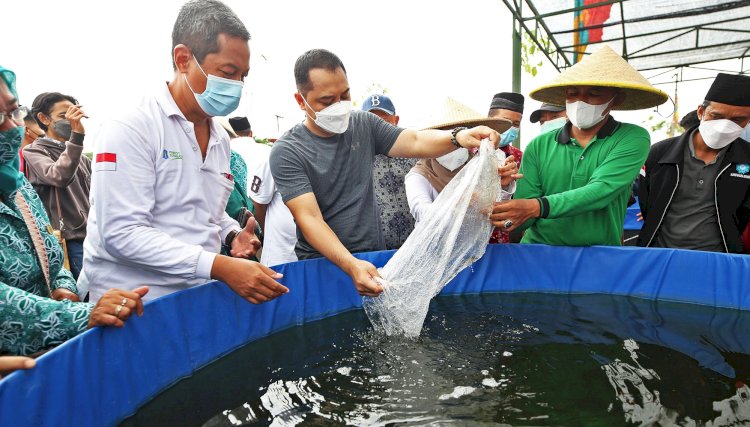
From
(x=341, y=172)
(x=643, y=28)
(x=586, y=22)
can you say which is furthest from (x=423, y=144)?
(x=643, y=28)

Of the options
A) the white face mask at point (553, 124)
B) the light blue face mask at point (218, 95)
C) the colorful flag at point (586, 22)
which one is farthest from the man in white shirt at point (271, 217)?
the colorful flag at point (586, 22)

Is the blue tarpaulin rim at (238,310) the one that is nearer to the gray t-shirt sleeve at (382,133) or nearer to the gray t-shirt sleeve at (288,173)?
the gray t-shirt sleeve at (288,173)

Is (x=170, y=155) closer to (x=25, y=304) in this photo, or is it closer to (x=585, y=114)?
(x=25, y=304)

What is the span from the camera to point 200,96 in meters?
1.44

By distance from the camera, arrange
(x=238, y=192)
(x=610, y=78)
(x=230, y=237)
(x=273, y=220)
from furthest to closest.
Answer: (x=238, y=192) < (x=273, y=220) < (x=610, y=78) < (x=230, y=237)

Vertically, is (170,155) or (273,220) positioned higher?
(170,155)

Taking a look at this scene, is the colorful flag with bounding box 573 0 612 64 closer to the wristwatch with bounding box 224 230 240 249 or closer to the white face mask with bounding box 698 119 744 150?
the white face mask with bounding box 698 119 744 150

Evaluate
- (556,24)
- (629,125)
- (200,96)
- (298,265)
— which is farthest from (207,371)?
(556,24)

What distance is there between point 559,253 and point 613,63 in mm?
915

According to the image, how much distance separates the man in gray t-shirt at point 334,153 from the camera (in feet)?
5.84

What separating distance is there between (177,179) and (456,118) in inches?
66.1

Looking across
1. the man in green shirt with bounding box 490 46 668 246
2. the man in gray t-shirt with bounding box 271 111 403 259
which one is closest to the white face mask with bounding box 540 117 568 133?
the man in green shirt with bounding box 490 46 668 246

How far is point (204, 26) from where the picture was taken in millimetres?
1387

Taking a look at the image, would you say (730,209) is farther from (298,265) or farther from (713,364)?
(298,265)
